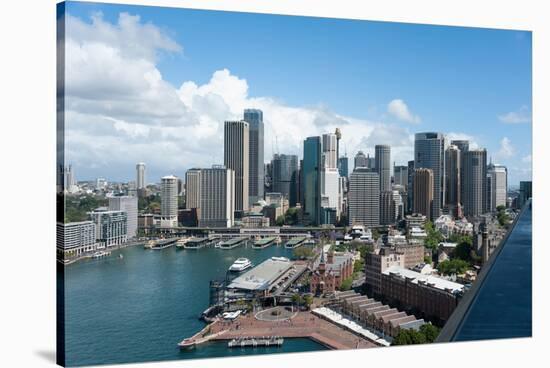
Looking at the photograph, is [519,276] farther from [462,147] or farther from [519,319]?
[462,147]

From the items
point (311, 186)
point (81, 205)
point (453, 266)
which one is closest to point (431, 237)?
point (453, 266)

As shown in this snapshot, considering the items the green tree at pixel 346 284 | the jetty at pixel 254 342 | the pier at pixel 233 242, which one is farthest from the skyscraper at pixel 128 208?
the green tree at pixel 346 284

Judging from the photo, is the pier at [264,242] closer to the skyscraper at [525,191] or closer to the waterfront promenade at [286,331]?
the waterfront promenade at [286,331]

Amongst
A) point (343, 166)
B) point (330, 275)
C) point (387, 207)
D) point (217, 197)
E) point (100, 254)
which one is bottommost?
point (330, 275)

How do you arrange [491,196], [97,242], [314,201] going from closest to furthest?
[97,242] → [491,196] → [314,201]

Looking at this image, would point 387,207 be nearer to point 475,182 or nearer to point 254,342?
point 475,182

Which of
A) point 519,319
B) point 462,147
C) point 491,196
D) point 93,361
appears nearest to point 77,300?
point 93,361
